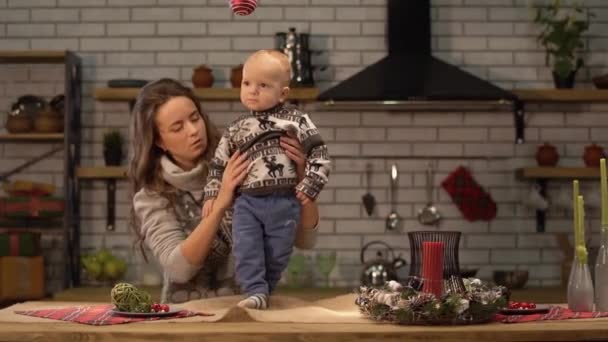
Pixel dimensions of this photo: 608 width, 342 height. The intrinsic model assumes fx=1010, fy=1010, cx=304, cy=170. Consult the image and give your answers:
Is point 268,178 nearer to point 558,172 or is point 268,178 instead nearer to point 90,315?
point 90,315

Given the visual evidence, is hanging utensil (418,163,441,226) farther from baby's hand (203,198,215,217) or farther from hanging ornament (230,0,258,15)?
baby's hand (203,198,215,217)

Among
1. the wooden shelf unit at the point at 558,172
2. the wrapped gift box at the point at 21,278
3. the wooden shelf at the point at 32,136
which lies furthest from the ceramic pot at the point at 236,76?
the wooden shelf unit at the point at 558,172

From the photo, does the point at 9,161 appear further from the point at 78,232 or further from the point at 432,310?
the point at 432,310

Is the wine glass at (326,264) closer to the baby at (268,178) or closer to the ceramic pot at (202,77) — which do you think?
the ceramic pot at (202,77)

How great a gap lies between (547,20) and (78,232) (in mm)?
3057

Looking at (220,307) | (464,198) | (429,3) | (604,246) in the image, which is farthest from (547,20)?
(220,307)

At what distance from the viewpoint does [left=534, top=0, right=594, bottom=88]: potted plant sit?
5.87 meters

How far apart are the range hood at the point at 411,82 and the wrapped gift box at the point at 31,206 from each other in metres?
1.65

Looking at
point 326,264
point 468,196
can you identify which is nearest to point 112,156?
point 326,264

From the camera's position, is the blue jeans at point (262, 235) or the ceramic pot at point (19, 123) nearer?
the blue jeans at point (262, 235)

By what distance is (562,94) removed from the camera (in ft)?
19.2

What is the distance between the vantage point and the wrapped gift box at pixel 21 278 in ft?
18.4

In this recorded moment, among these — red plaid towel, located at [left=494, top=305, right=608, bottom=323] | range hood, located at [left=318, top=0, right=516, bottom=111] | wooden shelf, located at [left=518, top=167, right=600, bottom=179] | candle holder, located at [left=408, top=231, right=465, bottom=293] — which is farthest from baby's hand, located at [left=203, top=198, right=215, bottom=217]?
wooden shelf, located at [left=518, top=167, right=600, bottom=179]

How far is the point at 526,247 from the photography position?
608cm
